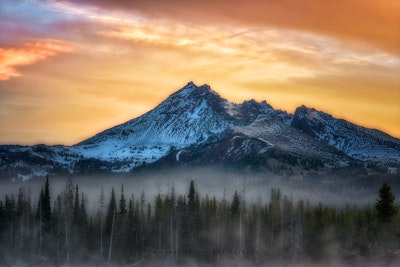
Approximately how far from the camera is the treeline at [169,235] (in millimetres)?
175125

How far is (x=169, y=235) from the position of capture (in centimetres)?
18675

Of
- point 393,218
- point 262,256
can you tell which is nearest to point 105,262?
point 262,256

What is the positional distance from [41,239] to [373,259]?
84.8m

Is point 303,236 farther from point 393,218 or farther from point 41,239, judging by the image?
point 41,239

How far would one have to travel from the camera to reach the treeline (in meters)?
175

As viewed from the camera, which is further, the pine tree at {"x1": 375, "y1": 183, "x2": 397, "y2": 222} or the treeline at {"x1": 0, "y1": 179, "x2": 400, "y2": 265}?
the treeline at {"x1": 0, "y1": 179, "x2": 400, "y2": 265}

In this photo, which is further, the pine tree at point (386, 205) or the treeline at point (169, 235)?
the treeline at point (169, 235)

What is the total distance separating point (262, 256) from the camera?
7052 inches

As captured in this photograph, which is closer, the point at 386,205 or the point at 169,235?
the point at 386,205

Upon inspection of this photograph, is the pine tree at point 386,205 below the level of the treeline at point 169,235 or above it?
above

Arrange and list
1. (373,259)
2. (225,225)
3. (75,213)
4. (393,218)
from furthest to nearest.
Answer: (225,225) → (75,213) → (393,218) → (373,259)

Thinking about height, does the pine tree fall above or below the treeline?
above

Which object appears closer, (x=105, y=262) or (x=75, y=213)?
(x=105, y=262)

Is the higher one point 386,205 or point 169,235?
point 386,205
